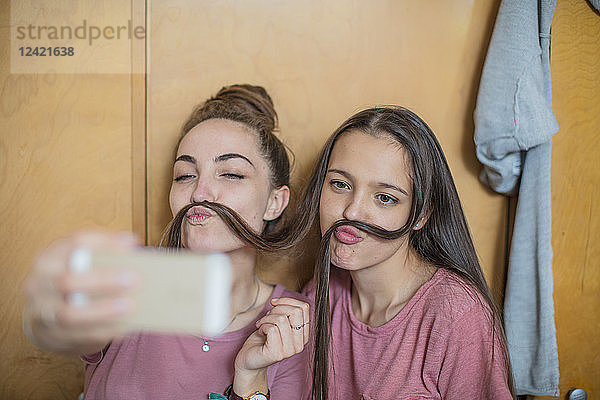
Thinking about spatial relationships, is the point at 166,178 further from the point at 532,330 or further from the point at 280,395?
the point at 532,330

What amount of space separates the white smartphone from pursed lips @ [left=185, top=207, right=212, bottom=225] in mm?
362

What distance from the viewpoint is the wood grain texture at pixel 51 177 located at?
90cm

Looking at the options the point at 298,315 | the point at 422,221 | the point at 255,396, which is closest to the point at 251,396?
the point at 255,396

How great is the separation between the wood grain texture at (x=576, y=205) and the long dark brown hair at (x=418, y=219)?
0.20 m

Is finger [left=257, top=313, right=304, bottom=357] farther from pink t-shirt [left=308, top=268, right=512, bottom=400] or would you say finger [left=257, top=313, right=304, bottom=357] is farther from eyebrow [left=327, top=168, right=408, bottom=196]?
eyebrow [left=327, top=168, right=408, bottom=196]

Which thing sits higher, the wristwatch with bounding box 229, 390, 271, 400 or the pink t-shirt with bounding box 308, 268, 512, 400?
the pink t-shirt with bounding box 308, 268, 512, 400

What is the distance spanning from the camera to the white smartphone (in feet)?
1.28

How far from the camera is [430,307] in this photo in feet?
2.55

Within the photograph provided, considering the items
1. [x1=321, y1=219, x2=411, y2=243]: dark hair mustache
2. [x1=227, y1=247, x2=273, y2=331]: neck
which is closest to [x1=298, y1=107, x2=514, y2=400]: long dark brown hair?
[x1=321, y1=219, x2=411, y2=243]: dark hair mustache

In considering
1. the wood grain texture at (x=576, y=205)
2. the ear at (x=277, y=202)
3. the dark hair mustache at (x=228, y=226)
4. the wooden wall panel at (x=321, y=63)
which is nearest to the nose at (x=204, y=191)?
the dark hair mustache at (x=228, y=226)

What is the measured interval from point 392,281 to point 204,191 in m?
0.30

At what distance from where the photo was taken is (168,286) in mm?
391

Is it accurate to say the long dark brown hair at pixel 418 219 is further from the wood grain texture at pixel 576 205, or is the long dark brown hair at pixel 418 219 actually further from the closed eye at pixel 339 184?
the wood grain texture at pixel 576 205

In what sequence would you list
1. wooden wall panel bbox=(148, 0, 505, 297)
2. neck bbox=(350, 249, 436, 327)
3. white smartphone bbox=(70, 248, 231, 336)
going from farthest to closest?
wooden wall panel bbox=(148, 0, 505, 297)
neck bbox=(350, 249, 436, 327)
white smartphone bbox=(70, 248, 231, 336)
